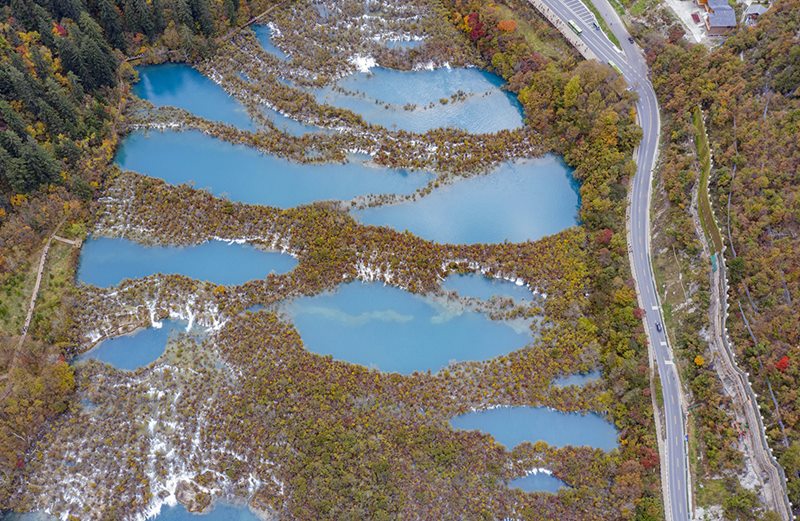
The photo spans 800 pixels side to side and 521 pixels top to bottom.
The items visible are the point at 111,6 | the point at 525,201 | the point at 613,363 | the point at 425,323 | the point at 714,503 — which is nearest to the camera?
the point at 714,503

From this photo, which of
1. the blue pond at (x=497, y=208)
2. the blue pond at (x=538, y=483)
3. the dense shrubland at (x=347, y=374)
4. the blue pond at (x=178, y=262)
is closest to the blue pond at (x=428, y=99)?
the dense shrubland at (x=347, y=374)

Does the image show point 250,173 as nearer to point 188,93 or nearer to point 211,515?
point 188,93

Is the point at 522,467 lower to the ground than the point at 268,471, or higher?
higher

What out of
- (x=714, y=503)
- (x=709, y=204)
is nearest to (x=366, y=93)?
(x=709, y=204)

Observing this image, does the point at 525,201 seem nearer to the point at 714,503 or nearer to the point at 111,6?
the point at 714,503

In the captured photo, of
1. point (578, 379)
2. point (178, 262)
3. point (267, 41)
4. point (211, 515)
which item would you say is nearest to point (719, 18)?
point (578, 379)
